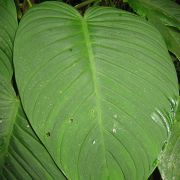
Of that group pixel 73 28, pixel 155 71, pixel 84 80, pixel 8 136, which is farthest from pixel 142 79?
pixel 8 136

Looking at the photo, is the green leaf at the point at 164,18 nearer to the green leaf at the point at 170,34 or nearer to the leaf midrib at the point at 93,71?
the green leaf at the point at 170,34

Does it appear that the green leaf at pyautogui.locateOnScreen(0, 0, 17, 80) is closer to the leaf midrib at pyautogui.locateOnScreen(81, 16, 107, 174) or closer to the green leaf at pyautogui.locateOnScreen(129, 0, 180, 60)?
the leaf midrib at pyautogui.locateOnScreen(81, 16, 107, 174)

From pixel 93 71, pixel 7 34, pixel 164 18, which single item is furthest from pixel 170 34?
pixel 7 34

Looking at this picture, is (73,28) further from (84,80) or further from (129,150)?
(129,150)

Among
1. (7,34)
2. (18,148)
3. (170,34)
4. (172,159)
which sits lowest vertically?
(172,159)

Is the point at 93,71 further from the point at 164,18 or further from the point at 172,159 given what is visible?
the point at 164,18
